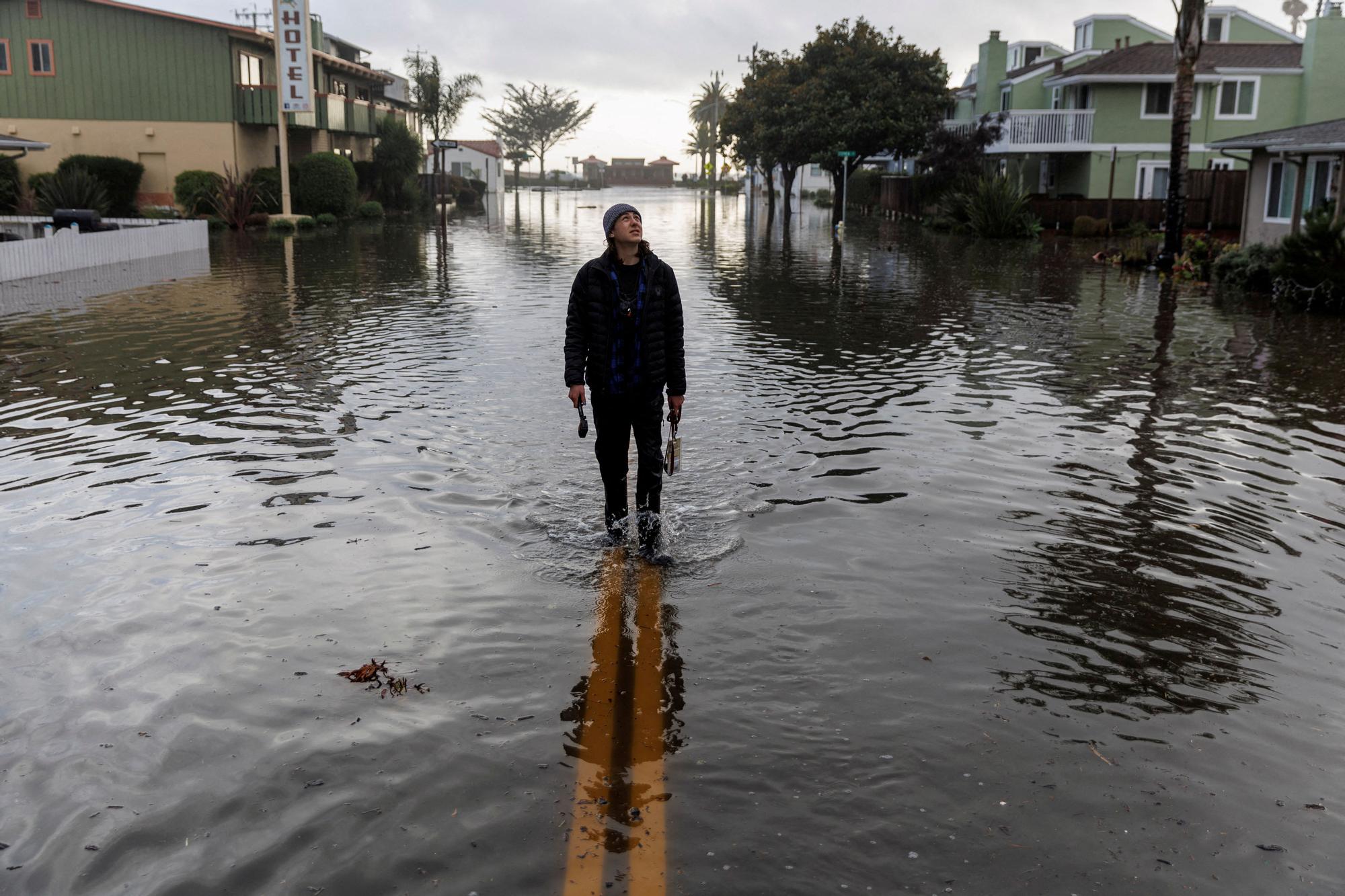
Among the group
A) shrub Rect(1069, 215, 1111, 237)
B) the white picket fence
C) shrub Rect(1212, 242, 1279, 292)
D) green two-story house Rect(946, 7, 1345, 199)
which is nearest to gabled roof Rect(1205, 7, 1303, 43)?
green two-story house Rect(946, 7, 1345, 199)

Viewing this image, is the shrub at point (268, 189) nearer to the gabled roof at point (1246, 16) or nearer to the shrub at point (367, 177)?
the shrub at point (367, 177)

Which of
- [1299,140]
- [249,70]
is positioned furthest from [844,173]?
[1299,140]

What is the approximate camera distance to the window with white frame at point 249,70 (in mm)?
43812

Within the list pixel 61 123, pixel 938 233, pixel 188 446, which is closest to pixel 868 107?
pixel 938 233

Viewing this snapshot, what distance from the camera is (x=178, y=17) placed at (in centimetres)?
4175

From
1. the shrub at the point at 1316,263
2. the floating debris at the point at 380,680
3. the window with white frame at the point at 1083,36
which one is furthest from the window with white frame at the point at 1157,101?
the floating debris at the point at 380,680

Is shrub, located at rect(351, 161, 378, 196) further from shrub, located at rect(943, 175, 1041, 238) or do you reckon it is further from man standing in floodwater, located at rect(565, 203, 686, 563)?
man standing in floodwater, located at rect(565, 203, 686, 563)

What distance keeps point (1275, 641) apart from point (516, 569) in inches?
151

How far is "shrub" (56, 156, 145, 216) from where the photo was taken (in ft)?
133

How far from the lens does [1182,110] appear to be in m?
26.5

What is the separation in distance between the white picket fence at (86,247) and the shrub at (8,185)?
7800mm

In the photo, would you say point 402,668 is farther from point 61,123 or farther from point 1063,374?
point 61,123

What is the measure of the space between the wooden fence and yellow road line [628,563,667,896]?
116ft

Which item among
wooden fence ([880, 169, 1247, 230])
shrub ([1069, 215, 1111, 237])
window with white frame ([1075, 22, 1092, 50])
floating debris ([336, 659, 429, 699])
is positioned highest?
window with white frame ([1075, 22, 1092, 50])
